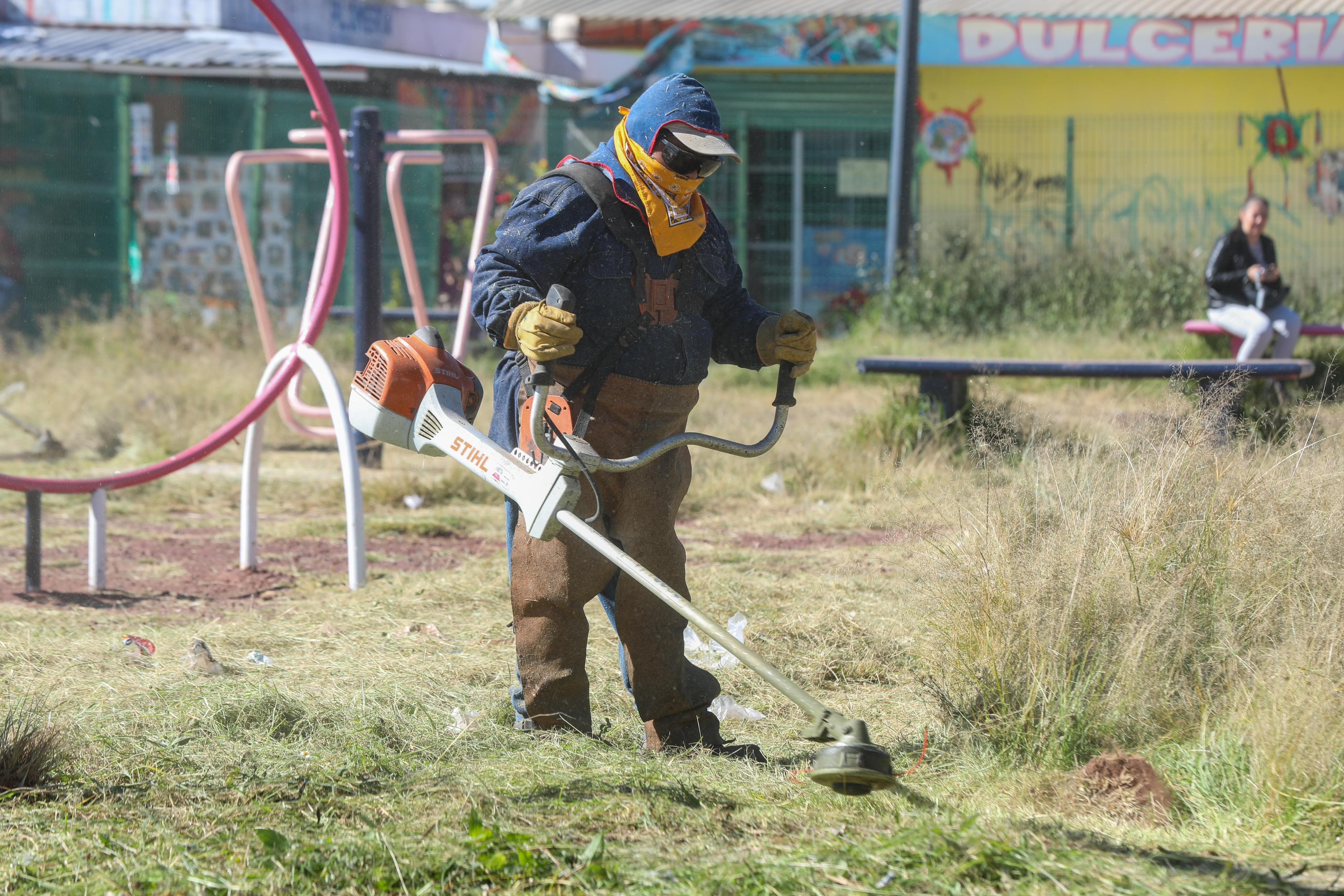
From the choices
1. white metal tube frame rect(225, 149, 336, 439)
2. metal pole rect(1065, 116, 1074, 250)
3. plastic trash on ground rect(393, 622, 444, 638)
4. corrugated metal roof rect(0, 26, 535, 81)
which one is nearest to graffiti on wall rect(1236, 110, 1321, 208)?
metal pole rect(1065, 116, 1074, 250)

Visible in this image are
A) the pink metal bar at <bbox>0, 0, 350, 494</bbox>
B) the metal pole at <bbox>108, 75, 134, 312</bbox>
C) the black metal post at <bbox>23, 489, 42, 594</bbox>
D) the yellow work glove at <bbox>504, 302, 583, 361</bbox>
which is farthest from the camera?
the metal pole at <bbox>108, 75, 134, 312</bbox>

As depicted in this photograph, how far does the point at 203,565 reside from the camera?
6.18 meters

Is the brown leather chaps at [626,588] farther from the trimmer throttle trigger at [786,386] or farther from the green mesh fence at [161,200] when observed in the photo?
the green mesh fence at [161,200]

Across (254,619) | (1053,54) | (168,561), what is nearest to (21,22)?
(1053,54)

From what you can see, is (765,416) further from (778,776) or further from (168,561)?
(778,776)

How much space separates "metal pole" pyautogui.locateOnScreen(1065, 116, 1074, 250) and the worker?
1206 centimetres

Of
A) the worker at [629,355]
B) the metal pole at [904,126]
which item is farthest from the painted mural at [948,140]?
the worker at [629,355]

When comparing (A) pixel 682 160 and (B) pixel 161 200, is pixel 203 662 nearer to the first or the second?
(A) pixel 682 160

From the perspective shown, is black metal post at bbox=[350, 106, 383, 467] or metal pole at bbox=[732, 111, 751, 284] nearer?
black metal post at bbox=[350, 106, 383, 467]

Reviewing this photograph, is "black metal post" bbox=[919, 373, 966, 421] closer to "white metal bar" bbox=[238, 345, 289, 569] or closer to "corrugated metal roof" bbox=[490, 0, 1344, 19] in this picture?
"white metal bar" bbox=[238, 345, 289, 569]

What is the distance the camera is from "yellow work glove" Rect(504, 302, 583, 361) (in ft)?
10.2

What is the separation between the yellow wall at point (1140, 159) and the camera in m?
15.2

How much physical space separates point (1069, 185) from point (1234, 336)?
5.90 meters

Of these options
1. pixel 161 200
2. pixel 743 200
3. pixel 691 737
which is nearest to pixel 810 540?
pixel 691 737
